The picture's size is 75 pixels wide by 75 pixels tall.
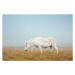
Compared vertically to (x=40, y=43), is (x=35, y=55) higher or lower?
lower

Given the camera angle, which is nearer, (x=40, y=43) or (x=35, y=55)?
(x=35, y=55)

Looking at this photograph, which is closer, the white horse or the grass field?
the grass field

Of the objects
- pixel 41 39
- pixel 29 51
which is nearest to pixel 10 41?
pixel 29 51

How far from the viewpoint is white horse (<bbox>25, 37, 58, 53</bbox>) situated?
599cm

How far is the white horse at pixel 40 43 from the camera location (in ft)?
19.7

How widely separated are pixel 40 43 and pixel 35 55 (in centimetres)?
62

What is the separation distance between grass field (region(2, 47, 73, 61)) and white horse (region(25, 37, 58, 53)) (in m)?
0.23

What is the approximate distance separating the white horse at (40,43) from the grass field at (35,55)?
0.23 metres

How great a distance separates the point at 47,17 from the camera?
5969mm

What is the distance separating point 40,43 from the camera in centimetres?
604

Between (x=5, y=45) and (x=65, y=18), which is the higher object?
(x=65, y=18)

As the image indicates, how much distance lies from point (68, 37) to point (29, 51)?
6.30ft

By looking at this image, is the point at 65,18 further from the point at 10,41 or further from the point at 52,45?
the point at 10,41

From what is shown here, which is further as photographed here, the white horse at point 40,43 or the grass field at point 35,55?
the white horse at point 40,43
